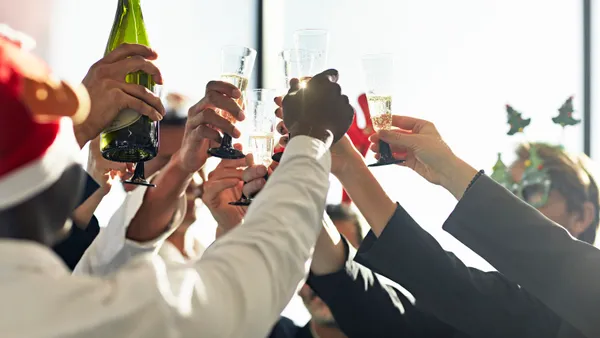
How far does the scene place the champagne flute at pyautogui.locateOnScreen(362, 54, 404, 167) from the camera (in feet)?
4.16

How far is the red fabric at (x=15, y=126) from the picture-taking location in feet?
2.04

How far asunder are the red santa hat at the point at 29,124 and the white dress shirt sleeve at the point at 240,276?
0.40 feet

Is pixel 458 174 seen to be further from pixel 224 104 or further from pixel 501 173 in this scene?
pixel 501 173

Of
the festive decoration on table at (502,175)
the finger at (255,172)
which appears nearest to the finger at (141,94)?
the finger at (255,172)

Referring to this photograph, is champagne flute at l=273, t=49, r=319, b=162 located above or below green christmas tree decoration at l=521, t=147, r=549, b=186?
above

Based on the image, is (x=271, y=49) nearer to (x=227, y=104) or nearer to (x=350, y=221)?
(x=350, y=221)

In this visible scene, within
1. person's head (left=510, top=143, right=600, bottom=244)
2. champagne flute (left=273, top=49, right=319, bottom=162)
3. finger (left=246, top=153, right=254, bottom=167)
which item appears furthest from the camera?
person's head (left=510, top=143, right=600, bottom=244)

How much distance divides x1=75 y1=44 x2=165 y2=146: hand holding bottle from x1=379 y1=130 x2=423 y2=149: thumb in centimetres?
44

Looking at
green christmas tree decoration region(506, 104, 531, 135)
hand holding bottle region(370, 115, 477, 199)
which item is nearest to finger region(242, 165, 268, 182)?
hand holding bottle region(370, 115, 477, 199)

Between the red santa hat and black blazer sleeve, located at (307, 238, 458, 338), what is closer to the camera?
the red santa hat

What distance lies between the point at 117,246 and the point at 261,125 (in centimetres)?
35

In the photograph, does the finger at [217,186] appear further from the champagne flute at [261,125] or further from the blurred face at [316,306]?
the blurred face at [316,306]

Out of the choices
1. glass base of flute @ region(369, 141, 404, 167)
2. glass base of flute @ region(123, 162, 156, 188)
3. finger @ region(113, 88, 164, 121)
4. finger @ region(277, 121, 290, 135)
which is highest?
finger @ region(113, 88, 164, 121)

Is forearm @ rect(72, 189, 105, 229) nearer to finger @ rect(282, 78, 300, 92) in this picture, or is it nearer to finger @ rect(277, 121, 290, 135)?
finger @ rect(277, 121, 290, 135)
